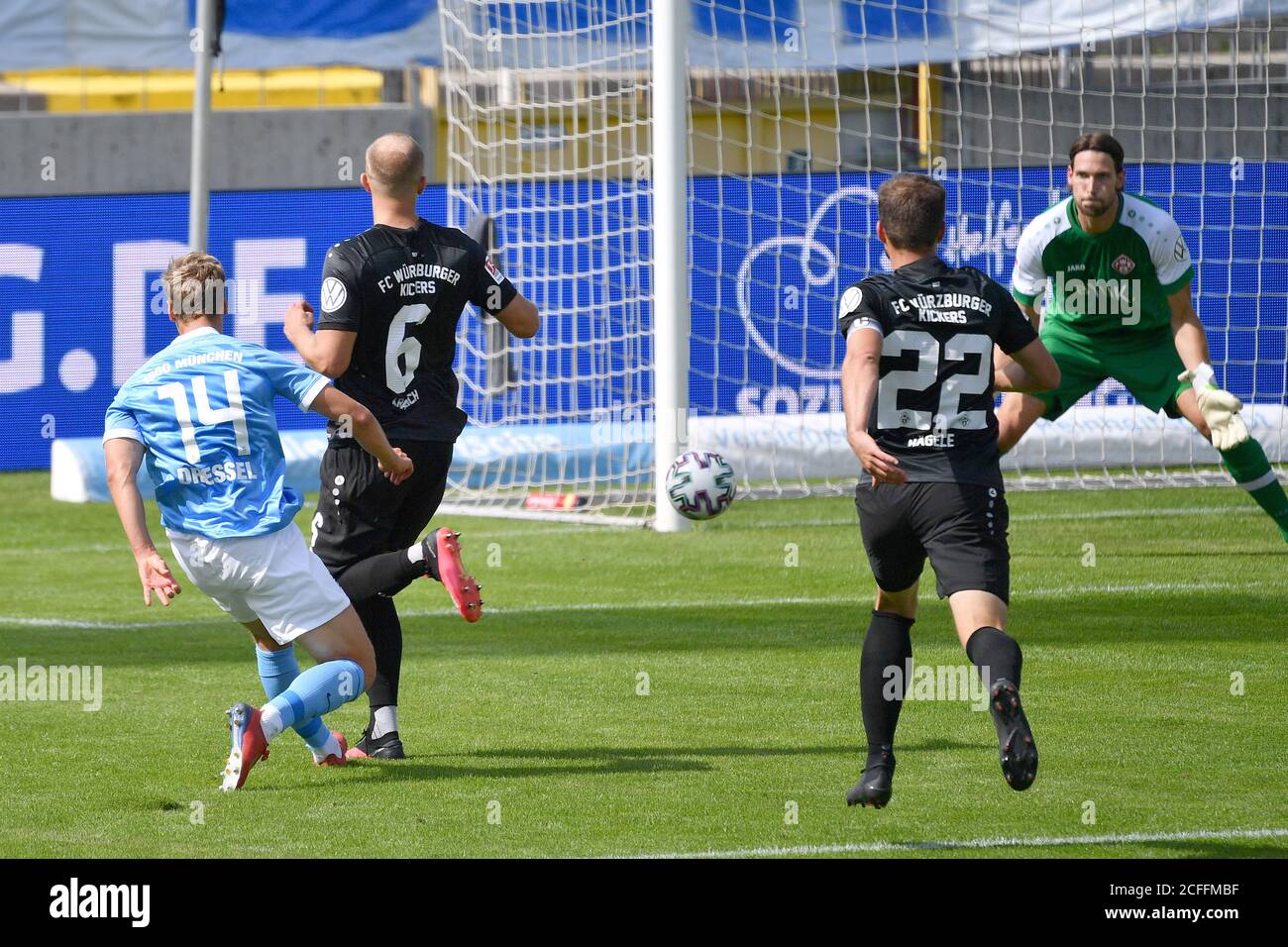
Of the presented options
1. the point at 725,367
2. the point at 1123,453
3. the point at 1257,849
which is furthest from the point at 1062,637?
the point at 725,367

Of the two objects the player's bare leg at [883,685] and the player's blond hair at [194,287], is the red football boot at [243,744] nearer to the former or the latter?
the player's blond hair at [194,287]

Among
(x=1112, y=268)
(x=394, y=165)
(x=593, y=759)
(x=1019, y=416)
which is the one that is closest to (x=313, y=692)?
(x=593, y=759)

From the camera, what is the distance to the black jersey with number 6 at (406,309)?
6059 mm

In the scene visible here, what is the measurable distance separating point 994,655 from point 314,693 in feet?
6.55

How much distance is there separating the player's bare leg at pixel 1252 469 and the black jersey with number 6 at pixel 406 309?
4445mm

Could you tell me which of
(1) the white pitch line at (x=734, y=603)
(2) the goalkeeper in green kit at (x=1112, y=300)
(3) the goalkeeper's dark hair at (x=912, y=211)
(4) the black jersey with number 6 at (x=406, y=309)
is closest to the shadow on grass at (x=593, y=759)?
(4) the black jersey with number 6 at (x=406, y=309)

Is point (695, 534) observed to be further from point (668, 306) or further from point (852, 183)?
point (852, 183)

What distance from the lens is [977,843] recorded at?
4855 millimetres

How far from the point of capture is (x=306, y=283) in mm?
17000

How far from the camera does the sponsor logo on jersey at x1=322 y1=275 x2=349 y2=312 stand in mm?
6004
